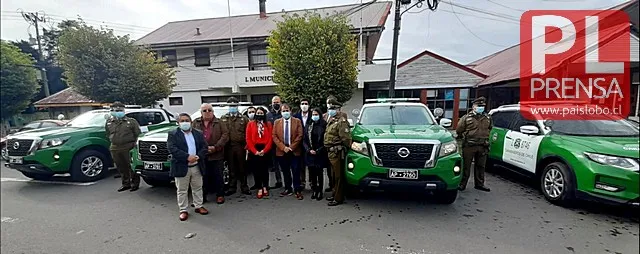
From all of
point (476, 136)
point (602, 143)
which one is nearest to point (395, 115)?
point (476, 136)

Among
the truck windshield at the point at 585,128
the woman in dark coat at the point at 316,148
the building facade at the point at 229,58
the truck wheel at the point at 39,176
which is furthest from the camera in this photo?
the building facade at the point at 229,58

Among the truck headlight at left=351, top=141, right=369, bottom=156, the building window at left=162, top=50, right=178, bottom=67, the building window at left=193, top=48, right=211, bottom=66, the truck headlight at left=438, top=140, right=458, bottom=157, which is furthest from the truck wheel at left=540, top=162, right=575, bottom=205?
the building window at left=162, top=50, right=178, bottom=67

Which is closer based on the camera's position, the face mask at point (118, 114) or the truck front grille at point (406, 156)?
the truck front grille at point (406, 156)

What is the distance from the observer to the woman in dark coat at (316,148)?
4.50 metres

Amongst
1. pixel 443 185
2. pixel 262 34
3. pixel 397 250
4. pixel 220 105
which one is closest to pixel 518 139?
pixel 443 185

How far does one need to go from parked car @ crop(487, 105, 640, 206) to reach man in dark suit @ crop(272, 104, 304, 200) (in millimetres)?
3580

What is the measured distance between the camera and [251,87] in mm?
14375

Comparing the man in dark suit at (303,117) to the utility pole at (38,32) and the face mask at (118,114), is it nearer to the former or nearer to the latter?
the face mask at (118,114)

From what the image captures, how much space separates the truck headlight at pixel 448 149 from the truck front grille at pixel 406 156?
0.19m

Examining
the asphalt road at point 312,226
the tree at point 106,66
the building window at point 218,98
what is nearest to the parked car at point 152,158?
the asphalt road at point 312,226

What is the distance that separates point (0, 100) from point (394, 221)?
4953 millimetres

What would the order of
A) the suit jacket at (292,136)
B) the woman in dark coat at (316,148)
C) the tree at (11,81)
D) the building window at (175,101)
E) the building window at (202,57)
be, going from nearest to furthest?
the tree at (11,81), the woman in dark coat at (316,148), the suit jacket at (292,136), the building window at (202,57), the building window at (175,101)

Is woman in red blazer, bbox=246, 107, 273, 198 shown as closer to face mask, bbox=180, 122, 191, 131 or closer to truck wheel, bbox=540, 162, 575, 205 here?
face mask, bbox=180, 122, 191, 131

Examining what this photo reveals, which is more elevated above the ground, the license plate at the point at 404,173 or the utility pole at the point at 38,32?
the utility pole at the point at 38,32
